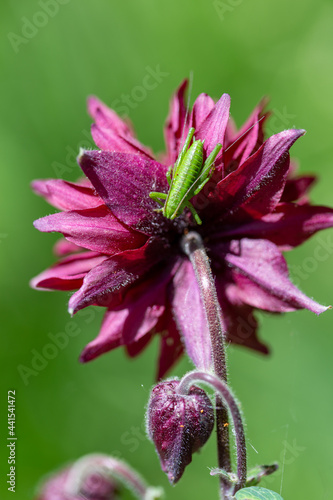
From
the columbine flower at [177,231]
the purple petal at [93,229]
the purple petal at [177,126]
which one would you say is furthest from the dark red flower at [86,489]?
the purple petal at [177,126]

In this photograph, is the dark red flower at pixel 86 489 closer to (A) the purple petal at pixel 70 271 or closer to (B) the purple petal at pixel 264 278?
(A) the purple petal at pixel 70 271

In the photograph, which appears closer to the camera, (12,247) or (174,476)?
(174,476)

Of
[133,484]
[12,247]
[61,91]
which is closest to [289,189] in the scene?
[133,484]

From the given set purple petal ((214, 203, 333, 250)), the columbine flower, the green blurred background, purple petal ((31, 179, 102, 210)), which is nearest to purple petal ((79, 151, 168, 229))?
the columbine flower

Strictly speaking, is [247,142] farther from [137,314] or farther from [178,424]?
[178,424]

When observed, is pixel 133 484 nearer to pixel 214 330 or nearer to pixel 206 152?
pixel 214 330

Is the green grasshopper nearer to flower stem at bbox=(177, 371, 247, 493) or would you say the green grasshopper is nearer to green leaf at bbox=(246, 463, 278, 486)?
flower stem at bbox=(177, 371, 247, 493)
